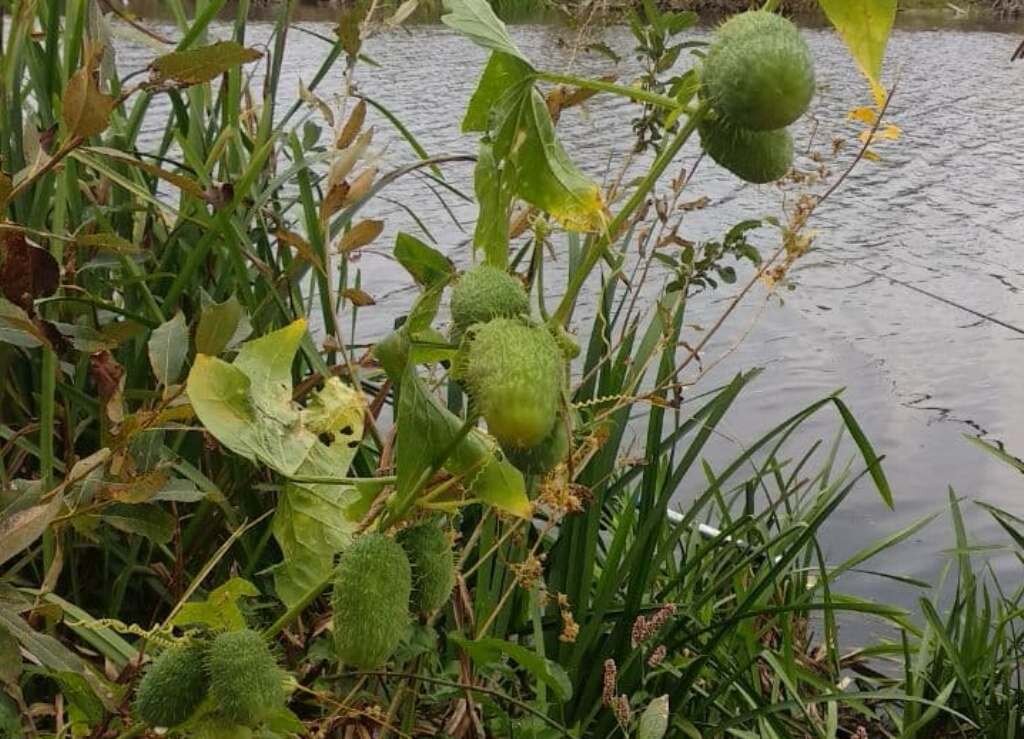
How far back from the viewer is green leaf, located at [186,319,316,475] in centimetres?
69

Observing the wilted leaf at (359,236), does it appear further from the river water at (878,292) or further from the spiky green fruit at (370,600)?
the spiky green fruit at (370,600)

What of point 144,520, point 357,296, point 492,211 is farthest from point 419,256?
point 357,296

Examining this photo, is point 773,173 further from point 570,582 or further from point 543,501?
point 570,582

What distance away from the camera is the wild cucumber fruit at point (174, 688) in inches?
27.1

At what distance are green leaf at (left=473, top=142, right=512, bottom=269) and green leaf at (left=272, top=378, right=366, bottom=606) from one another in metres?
0.23

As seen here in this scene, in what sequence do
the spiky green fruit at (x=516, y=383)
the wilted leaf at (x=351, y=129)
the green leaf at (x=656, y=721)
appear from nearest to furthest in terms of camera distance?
the spiky green fruit at (x=516, y=383)
the green leaf at (x=656, y=721)
the wilted leaf at (x=351, y=129)

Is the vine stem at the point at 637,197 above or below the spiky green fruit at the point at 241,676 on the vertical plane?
above

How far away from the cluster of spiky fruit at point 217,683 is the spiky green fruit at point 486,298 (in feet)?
0.86

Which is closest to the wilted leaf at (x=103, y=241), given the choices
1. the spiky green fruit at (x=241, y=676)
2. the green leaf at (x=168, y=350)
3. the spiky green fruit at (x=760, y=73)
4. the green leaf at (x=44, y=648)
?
the green leaf at (x=168, y=350)

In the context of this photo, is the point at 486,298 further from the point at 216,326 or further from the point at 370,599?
the point at 216,326

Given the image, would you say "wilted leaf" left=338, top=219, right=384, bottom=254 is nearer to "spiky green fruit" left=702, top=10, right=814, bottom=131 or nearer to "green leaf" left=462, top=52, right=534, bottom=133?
"green leaf" left=462, top=52, right=534, bottom=133

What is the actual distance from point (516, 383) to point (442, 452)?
0.38ft

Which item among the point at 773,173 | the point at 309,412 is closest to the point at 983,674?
the point at 309,412

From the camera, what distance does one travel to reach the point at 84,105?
2.50 ft
